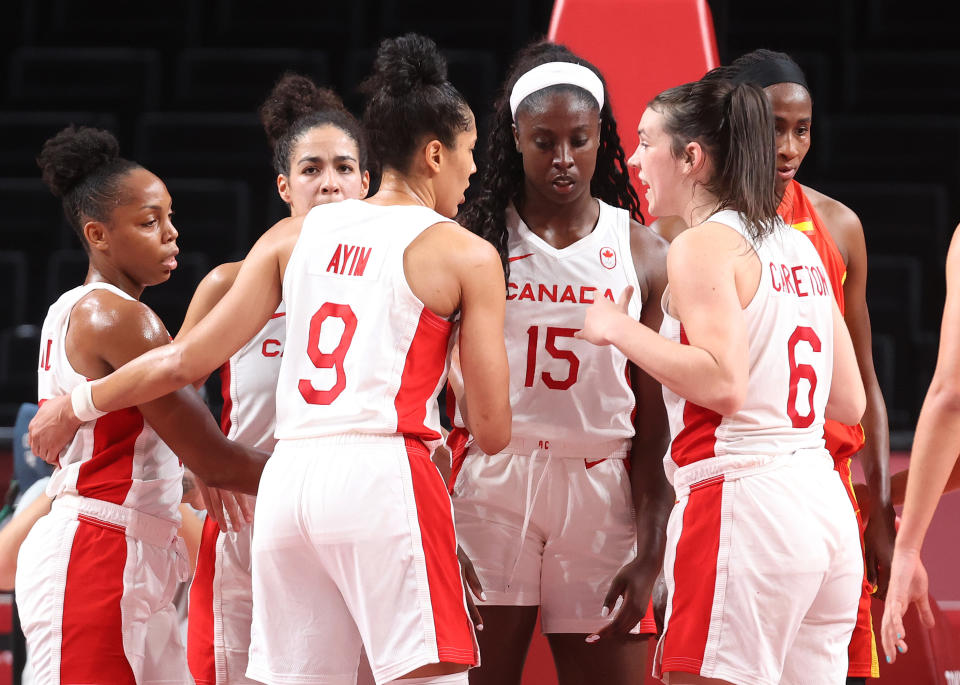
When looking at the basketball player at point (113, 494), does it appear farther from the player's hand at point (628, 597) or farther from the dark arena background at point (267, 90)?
the dark arena background at point (267, 90)

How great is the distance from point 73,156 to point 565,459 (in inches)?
54.3

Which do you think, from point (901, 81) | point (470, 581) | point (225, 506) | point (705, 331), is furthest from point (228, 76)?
point (705, 331)

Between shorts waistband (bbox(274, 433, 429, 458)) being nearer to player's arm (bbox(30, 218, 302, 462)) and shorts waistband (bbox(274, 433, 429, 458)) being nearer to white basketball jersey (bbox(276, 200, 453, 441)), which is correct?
white basketball jersey (bbox(276, 200, 453, 441))

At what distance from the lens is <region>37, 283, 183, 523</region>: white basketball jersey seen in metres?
2.61

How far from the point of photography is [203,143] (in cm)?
675

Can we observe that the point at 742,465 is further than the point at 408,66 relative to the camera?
No

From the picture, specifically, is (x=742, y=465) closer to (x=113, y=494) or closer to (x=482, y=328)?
(x=482, y=328)

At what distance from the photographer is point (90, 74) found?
719cm

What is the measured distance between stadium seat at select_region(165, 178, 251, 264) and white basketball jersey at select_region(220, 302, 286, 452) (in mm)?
3439

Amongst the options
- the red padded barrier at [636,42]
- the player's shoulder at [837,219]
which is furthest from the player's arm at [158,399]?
the red padded barrier at [636,42]

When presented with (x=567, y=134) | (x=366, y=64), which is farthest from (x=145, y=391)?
(x=366, y=64)

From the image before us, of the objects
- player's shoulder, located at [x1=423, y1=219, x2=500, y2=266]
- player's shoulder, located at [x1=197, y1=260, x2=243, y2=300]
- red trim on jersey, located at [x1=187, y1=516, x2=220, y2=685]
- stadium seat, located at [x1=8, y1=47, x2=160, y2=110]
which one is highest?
stadium seat, located at [x1=8, y1=47, x2=160, y2=110]

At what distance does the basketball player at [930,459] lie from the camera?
75.9 inches

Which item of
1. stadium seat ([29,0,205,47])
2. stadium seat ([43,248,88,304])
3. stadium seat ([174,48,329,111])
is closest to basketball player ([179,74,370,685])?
stadium seat ([43,248,88,304])
